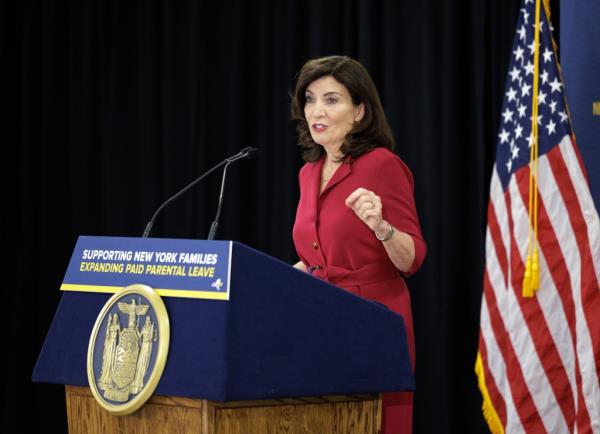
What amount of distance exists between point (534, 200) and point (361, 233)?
0.90 metres

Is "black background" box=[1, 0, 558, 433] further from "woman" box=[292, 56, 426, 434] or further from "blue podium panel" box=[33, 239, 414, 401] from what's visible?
"blue podium panel" box=[33, 239, 414, 401]

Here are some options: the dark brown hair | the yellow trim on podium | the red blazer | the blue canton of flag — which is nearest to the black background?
the blue canton of flag

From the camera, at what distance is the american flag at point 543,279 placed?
9.59 feet

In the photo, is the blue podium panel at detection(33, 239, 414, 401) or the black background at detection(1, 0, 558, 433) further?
the black background at detection(1, 0, 558, 433)

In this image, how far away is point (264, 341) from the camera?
183 cm

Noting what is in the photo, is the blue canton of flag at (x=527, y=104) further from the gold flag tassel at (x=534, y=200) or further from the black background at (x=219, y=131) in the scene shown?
the black background at (x=219, y=131)

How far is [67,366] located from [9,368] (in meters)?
3.15

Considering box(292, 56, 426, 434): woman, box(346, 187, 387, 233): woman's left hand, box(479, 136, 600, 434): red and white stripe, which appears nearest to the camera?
box(346, 187, 387, 233): woman's left hand

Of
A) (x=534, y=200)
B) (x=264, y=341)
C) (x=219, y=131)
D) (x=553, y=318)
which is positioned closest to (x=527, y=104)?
(x=534, y=200)

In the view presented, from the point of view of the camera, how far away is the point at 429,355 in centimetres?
411

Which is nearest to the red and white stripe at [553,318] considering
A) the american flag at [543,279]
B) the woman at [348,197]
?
the american flag at [543,279]

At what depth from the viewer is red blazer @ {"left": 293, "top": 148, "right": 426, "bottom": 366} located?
2.43 metres

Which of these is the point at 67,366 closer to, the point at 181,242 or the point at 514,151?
the point at 181,242

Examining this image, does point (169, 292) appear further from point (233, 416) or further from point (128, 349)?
point (233, 416)
